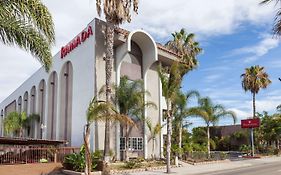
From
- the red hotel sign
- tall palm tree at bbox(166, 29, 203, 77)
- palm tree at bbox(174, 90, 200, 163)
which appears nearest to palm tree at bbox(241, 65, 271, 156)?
the red hotel sign

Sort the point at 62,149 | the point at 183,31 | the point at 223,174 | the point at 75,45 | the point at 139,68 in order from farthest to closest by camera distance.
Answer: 1. the point at 183,31
2. the point at 139,68
3. the point at 75,45
4. the point at 62,149
5. the point at 223,174

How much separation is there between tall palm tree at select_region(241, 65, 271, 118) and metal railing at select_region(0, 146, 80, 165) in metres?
31.7

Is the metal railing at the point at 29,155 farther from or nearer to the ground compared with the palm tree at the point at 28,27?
nearer to the ground

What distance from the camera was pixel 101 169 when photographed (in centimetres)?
2275

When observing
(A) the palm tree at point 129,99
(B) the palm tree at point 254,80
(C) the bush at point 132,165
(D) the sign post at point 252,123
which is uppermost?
(B) the palm tree at point 254,80

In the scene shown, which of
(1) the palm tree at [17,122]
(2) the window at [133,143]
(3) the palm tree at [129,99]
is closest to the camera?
(3) the palm tree at [129,99]

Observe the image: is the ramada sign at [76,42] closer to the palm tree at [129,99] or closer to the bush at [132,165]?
the palm tree at [129,99]

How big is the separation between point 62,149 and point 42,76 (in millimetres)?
18306

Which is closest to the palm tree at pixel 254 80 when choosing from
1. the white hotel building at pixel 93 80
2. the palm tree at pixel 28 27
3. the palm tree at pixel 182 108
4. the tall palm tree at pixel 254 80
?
the tall palm tree at pixel 254 80

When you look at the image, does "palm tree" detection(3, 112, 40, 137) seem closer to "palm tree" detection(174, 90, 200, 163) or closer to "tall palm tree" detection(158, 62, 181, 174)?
"palm tree" detection(174, 90, 200, 163)

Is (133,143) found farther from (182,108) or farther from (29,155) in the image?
(29,155)

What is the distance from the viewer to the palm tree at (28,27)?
10539 millimetres

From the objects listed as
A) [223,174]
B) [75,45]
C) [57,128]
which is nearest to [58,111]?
[57,128]

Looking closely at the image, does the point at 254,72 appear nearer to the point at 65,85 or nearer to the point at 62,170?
the point at 65,85
